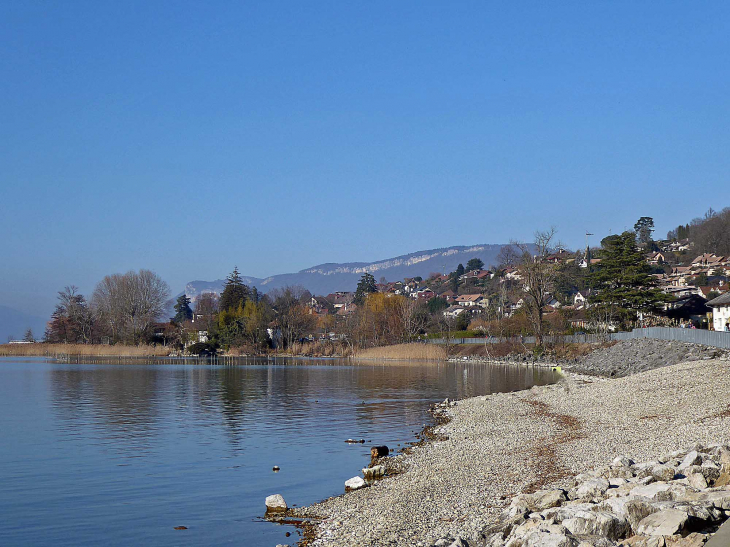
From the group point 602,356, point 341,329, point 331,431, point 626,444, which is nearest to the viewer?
point 626,444

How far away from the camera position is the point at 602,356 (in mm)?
57750

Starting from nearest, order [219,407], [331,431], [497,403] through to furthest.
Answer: [331,431] < [497,403] < [219,407]

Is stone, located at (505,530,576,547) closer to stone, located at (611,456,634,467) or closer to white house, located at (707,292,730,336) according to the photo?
stone, located at (611,456,634,467)

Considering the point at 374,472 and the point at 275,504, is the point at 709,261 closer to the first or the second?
the point at 374,472

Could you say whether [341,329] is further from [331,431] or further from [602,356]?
[331,431]

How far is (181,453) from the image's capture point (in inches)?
831

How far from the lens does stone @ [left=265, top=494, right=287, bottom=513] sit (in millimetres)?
14000

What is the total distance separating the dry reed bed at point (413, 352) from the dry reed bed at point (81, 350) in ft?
113

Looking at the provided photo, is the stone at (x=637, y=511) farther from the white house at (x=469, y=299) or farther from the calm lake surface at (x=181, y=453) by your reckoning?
the white house at (x=469, y=299)

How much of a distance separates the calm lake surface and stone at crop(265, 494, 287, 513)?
30 centimetres

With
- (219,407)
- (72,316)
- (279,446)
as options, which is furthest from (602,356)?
(72,316)

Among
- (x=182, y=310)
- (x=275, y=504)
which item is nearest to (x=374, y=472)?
(x=275, y=504)

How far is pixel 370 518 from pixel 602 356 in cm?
4937

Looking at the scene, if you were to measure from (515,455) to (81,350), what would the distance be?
96.6 meters
